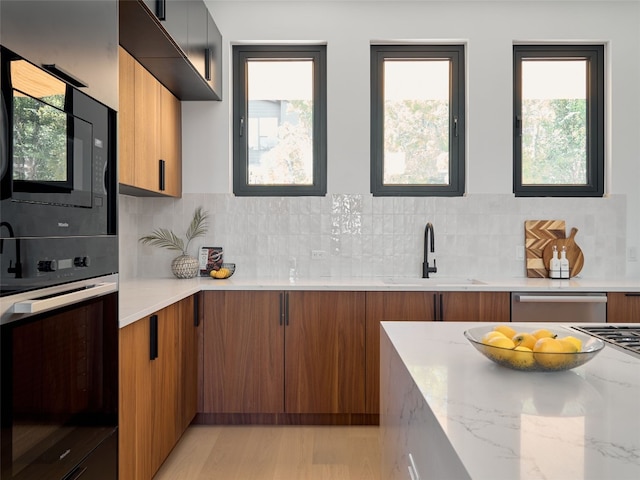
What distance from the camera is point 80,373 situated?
1.49m

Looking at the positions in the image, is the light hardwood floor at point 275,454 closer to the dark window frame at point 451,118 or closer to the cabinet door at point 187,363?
the cabinet door at point 187,363

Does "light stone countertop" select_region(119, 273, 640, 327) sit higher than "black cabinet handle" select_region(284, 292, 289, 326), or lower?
higher

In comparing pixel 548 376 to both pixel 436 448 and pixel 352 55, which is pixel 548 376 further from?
pixel 352 55

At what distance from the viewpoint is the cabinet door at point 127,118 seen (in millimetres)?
2441

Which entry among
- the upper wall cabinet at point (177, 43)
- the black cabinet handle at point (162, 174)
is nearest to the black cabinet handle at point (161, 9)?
the upper wall cabinet at point (177, 43)

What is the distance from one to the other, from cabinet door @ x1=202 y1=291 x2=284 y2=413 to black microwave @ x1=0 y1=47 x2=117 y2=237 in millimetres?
1476

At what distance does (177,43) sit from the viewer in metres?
2.57

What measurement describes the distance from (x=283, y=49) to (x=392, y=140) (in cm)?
103

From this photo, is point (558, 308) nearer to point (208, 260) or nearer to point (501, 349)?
point (501, 349)

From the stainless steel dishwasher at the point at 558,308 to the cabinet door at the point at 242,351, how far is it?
4.70 ft

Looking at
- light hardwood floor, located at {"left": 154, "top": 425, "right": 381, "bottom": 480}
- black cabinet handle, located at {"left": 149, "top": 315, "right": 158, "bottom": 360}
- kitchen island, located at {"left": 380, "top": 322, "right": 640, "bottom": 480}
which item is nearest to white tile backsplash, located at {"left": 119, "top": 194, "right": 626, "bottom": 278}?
light hardwood floor, located at {"left": 154, "top": 425, "right": 381, "bottom": 480}

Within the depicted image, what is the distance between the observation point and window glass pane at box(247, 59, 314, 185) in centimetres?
370

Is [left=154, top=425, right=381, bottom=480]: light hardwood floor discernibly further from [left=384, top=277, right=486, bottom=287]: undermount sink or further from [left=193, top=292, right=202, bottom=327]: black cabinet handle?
[left=384, top=277, right=486, bottom=287]: undermount sink

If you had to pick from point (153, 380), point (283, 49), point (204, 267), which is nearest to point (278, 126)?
point (283, 49)
